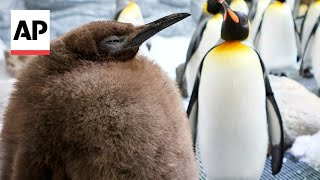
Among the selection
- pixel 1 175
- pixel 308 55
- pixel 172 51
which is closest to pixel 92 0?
pixel 172 51

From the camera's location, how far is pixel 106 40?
0.45 metres

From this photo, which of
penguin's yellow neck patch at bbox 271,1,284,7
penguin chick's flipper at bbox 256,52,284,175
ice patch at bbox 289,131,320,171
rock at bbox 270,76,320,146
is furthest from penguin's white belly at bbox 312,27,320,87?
penguin chick's flipper at bbox 256,52,284,175

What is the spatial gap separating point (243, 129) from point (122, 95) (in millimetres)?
1084

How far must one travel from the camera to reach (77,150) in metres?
0.42

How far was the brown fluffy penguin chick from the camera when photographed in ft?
1.38

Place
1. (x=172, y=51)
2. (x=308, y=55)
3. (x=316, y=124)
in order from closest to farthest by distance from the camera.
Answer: (x=316, y=124) → (x=172, y=51) → (x=308, y=55)

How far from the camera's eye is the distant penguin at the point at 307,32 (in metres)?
Answer: 3.14

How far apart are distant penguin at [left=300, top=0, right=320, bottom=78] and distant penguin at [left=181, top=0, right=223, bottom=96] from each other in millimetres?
1211

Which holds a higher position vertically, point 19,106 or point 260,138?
point 19,106

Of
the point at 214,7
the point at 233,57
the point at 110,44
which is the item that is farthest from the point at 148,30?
the point at 214,7

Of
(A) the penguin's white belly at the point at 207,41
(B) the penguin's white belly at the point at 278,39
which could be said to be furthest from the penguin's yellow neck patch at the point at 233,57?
(B) the penguin's white belly at the point at 278,39

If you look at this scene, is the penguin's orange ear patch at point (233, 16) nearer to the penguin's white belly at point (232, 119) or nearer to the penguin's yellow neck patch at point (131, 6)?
the penguin's white belly at point (232, 119)

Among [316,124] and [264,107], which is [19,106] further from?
[316,124]

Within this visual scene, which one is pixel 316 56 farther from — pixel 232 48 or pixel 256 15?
pixel 232 48
